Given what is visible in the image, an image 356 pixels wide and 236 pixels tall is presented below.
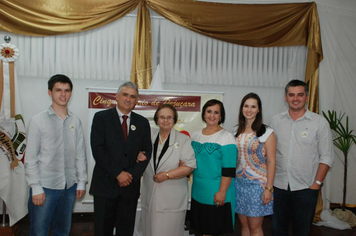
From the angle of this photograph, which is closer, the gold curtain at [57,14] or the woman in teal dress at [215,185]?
the woman in teal dress at [215,185]

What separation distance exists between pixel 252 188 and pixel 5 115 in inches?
106

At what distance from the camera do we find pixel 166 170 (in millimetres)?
2207

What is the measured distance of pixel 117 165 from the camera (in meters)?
2.01

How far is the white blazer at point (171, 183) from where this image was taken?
218 cm

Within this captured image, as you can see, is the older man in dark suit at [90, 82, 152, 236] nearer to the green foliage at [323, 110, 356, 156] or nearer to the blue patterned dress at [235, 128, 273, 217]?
the blue patterned dress at [235, 128, 273, 217]

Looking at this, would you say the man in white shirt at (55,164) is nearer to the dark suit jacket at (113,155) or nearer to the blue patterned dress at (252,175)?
the dark suit jacket at (113,155)

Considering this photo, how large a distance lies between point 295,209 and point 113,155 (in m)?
1.55

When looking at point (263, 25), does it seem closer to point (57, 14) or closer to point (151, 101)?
point (151, 101)

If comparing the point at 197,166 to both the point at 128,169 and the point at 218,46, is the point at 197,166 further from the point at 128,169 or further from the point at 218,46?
the point at 218,46

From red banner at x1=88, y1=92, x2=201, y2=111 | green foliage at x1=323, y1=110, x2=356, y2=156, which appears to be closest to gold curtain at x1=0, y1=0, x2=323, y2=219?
green foliage at x1=323, y1=110, x2=356, y2=156

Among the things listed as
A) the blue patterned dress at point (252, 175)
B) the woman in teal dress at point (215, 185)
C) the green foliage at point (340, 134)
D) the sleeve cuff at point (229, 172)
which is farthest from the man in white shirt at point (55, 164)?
the green foliage at point (340, 134)

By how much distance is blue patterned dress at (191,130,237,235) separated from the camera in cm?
217

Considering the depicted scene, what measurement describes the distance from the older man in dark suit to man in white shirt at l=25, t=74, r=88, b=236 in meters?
0.22

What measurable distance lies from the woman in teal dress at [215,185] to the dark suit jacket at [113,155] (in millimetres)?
472
